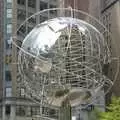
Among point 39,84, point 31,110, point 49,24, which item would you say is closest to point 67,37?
point 49,24

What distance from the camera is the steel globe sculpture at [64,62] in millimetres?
6438

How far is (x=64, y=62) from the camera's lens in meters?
6.42

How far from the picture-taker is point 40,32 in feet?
22.5

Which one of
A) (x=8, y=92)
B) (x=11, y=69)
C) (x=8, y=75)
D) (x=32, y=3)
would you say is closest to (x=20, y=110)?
(x=8, y=92)

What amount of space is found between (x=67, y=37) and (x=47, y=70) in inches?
23.9

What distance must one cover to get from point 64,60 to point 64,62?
0.03 metres

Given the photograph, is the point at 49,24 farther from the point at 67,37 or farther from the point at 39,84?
the point at 39,84

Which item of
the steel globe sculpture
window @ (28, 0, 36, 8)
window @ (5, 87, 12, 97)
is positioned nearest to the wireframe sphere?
the steel globe sculpture

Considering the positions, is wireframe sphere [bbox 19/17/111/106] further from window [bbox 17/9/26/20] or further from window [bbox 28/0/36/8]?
window [bbox 28/0/36/8]

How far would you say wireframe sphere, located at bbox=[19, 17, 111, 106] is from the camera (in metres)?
6.43

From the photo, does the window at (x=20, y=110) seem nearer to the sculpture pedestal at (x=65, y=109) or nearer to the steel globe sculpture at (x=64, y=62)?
the steel globe sculpture at (x=64, y=62)

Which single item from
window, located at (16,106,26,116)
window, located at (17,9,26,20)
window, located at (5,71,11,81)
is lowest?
window, located at (16,106,26,116)

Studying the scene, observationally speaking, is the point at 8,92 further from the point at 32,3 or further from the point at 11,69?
the point at 32,3

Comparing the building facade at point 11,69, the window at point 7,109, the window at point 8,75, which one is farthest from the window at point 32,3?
the window at point 7,109
